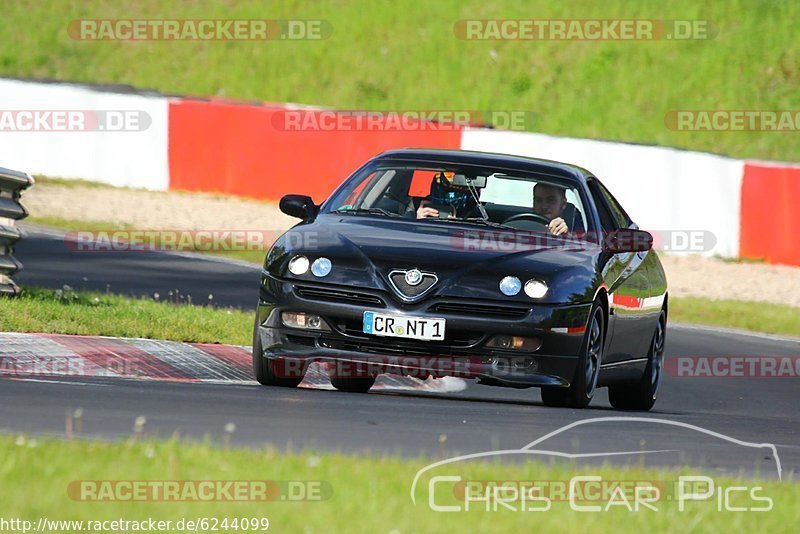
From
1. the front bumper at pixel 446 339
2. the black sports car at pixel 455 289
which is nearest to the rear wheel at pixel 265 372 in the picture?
the black sports car at pixel 455 289

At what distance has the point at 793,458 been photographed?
27.0 feet

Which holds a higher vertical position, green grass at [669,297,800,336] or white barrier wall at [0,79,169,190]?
white barrier wall at [0,79,169,190]

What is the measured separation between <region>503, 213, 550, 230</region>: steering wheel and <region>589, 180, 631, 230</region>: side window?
0.54 meters

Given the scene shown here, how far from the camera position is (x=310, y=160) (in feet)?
83.9

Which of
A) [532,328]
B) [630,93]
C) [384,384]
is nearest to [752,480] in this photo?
[532,328]

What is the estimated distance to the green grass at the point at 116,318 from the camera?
1153 cm

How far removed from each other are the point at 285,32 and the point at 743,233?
16.4 m

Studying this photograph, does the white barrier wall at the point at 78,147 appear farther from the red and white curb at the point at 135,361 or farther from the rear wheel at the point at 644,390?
the rear wheel at the point at 644,390

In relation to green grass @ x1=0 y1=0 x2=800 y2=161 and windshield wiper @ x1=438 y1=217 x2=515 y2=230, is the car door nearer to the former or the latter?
windshield wiper @ x1=438 y1=217 x2=515 y2=230

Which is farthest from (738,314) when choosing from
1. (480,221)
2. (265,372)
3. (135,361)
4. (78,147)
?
(78,147)

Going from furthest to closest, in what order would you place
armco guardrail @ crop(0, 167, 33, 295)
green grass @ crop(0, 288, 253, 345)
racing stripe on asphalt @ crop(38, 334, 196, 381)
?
1. armco guardrail @ crop(0, 167, 33, 295)
2. green grass @ crop(0, 288, 253, 345)
3. racing stripe on asphalt @ crop(38, 334, 196, 381)

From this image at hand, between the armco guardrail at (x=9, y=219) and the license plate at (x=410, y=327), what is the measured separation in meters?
3.92

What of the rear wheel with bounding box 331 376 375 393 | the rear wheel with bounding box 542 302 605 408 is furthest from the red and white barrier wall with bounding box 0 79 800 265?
the rear wheel with bounding box 542 302 605 408

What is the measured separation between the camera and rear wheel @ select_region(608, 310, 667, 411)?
36.5ft
